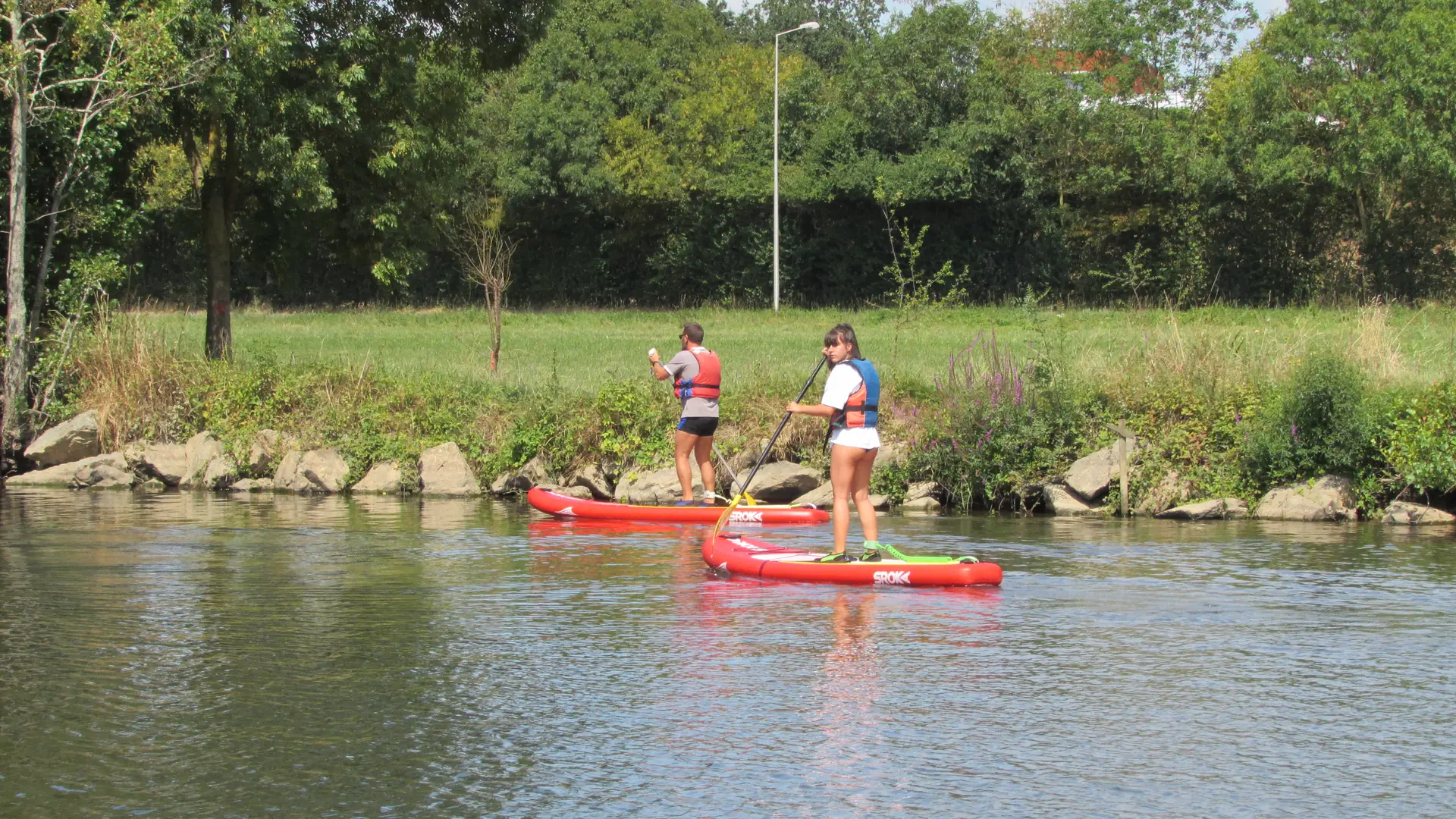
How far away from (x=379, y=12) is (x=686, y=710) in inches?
699

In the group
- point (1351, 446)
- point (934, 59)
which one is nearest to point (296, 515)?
point (1351, 446)

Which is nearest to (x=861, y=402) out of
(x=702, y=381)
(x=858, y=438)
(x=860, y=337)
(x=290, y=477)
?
(x=858, y=438)

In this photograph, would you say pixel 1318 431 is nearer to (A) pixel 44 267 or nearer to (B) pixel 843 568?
(B) pixel 843 568

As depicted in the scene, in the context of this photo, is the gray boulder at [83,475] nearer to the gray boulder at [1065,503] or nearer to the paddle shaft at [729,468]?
the paddle shaft at [729,468]

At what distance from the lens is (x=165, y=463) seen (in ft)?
65.4

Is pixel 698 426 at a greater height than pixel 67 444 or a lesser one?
greater

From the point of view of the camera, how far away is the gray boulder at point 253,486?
1933 cm

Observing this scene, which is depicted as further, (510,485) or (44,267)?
(44,267)

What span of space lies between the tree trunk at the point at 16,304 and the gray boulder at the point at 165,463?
1.96m

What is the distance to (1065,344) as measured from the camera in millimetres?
20391

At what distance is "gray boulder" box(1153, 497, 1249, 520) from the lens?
16047 millimetres

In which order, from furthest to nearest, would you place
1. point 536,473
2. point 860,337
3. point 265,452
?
point 860,337, point 265,452, point 536,473

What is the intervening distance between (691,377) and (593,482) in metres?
3.06

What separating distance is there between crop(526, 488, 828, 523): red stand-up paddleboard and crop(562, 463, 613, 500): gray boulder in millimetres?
1731
